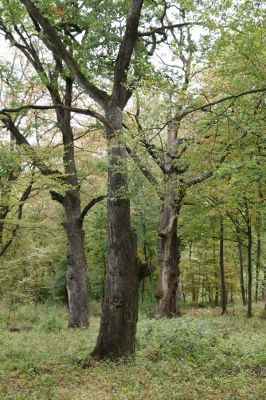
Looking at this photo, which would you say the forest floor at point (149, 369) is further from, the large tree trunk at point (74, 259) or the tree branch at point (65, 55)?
the tree branch at point (65, 55)

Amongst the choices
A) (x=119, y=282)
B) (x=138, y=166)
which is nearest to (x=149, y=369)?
(x=119, y=282)

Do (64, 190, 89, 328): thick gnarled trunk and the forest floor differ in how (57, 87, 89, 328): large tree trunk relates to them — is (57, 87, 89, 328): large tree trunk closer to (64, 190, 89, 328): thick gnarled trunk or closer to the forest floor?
(64, 190, 89, 328): thick gnarled trunk

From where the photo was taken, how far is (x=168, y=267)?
15.8 meters

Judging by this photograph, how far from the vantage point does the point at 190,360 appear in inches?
300

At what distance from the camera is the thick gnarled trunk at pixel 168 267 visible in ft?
51.0

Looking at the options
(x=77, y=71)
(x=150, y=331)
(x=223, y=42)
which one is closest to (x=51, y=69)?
(x=77, y=71)

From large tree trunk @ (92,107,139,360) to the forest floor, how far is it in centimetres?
42

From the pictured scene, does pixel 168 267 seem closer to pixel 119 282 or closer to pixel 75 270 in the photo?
pixel 75 270

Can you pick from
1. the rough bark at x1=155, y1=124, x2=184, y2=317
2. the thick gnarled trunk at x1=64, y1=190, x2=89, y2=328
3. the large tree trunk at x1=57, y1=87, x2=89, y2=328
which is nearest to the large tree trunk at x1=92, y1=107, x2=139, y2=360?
the large tree trunk at x1=57, y1=87, x2=89, y2=328

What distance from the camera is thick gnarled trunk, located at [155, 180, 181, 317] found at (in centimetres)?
1555

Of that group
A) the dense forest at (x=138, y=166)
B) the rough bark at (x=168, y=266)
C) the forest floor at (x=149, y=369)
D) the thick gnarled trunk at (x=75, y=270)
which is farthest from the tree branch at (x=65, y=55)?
the rough bark at (x=168, y=266)

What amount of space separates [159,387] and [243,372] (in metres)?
1.70

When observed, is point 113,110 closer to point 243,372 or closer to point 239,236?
point 243,372

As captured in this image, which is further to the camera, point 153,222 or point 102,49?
point 153,222
